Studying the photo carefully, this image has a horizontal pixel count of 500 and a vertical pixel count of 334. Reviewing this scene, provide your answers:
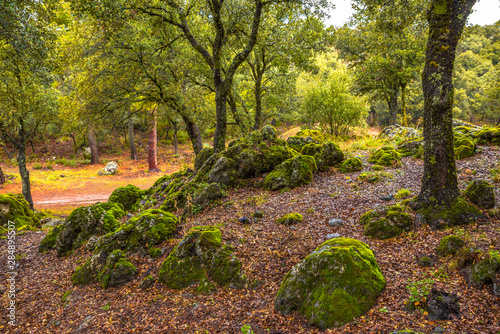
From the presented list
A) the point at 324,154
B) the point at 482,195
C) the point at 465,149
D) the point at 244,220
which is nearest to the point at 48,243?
the point at 244,220

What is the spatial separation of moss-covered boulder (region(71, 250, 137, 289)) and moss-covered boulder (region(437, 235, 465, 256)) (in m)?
5.88

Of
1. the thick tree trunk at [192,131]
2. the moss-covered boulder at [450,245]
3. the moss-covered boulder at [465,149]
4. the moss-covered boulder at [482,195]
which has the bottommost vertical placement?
the moss-covered boulder at [450,245]

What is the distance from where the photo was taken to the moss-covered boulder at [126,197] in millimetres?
10252

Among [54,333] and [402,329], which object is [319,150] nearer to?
[402,329]

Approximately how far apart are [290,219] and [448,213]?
3088mm

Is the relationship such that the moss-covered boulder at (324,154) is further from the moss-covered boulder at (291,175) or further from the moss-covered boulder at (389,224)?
the moss-covered boulder at (389,224)

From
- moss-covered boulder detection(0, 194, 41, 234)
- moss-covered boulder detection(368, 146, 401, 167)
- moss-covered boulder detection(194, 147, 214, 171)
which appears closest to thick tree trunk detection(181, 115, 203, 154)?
moss-covered boulder detection(194, 147, 214, 171)

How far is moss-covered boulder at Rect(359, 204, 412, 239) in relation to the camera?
16.1 ft

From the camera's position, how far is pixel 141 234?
20.7 feet

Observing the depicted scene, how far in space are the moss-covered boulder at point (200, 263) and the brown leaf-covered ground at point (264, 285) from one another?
20 centimetres

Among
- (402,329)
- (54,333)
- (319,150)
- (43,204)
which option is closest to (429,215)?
(402,329)

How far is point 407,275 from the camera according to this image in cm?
383

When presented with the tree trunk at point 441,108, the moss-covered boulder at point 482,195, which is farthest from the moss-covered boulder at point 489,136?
the tree trunk at point 441,108

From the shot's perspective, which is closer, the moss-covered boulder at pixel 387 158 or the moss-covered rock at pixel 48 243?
the moss-covered rock at pixel 48 243
